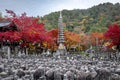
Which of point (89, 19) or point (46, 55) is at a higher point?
Result: point (89, 19)

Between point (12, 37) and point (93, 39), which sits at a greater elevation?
point (12, 37)

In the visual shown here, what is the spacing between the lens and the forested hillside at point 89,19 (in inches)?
3519

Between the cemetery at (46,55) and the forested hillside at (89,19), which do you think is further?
the forested hillside at (89,19)

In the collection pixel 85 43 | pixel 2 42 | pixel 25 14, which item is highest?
pixel 25 14

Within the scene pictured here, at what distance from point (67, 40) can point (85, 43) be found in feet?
45.6

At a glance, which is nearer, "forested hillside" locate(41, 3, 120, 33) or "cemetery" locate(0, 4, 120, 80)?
"cemetery" locate(0, 4, 120, 80)

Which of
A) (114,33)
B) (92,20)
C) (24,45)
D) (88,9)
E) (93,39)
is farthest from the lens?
(88,9)

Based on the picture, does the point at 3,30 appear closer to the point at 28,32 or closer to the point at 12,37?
the point at 12,37

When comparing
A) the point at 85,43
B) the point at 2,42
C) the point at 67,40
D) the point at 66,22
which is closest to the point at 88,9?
the point at 66,22

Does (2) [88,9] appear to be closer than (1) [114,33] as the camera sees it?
No

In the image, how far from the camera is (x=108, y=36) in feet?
136

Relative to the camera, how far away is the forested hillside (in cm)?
8939

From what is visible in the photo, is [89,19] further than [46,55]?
Yes

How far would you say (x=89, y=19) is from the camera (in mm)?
104438
